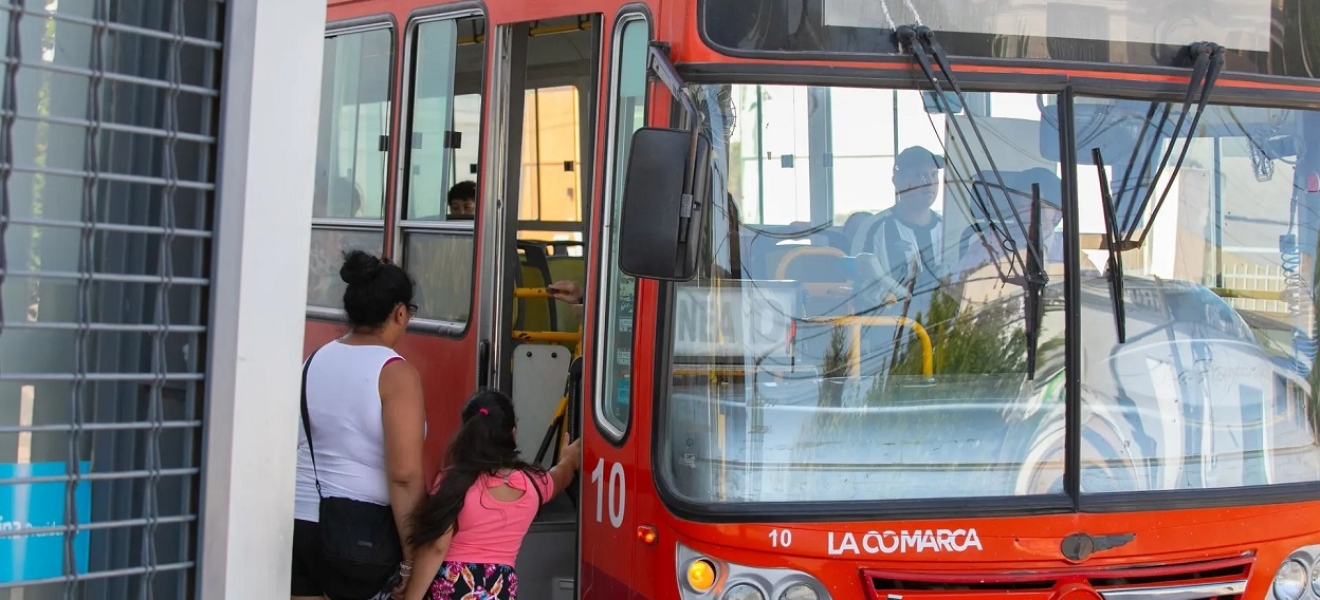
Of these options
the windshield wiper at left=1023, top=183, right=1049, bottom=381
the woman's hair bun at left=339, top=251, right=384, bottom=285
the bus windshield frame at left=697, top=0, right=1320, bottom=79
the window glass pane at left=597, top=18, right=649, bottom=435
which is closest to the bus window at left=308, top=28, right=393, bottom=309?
the woman's hair bun at left=339, top=251, right=384, bottom=285

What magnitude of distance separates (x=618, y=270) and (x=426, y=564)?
1.03 m

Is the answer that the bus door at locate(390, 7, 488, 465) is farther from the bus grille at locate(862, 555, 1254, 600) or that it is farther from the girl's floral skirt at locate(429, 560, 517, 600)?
the bus grille at locate(862, 555, 1254, 600)

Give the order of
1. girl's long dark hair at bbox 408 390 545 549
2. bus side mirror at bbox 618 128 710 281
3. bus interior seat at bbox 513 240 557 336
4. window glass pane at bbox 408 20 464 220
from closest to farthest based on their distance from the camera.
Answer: bus side mirror at bbox 618 128 710 281
girl's long dark hair at bbox 408 390 545 549
window glass pane at bbox 408 20 464 220
bus interior seat at bbox 513 240 557 336

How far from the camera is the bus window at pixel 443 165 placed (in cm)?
527

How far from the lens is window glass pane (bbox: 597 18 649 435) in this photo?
414 cm

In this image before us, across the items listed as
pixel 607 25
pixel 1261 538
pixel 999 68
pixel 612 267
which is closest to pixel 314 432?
pixel 612 267

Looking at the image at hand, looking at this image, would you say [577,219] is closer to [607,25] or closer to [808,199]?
[607,25]

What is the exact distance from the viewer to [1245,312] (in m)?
4.18

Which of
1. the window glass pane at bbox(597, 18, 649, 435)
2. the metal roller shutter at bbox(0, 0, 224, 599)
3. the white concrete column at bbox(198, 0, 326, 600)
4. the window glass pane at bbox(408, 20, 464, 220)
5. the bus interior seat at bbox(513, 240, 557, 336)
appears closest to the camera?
the metal roller shutter at bbox(0, 0, 224, 599)

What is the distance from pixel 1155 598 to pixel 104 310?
291 cm

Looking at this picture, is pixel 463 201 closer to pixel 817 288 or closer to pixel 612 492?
pixel 612 492

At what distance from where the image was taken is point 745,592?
3.78 m

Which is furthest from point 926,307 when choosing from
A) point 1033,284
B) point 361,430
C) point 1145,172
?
point 361,430

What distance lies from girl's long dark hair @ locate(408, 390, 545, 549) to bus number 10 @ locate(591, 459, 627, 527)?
0.60 ft
